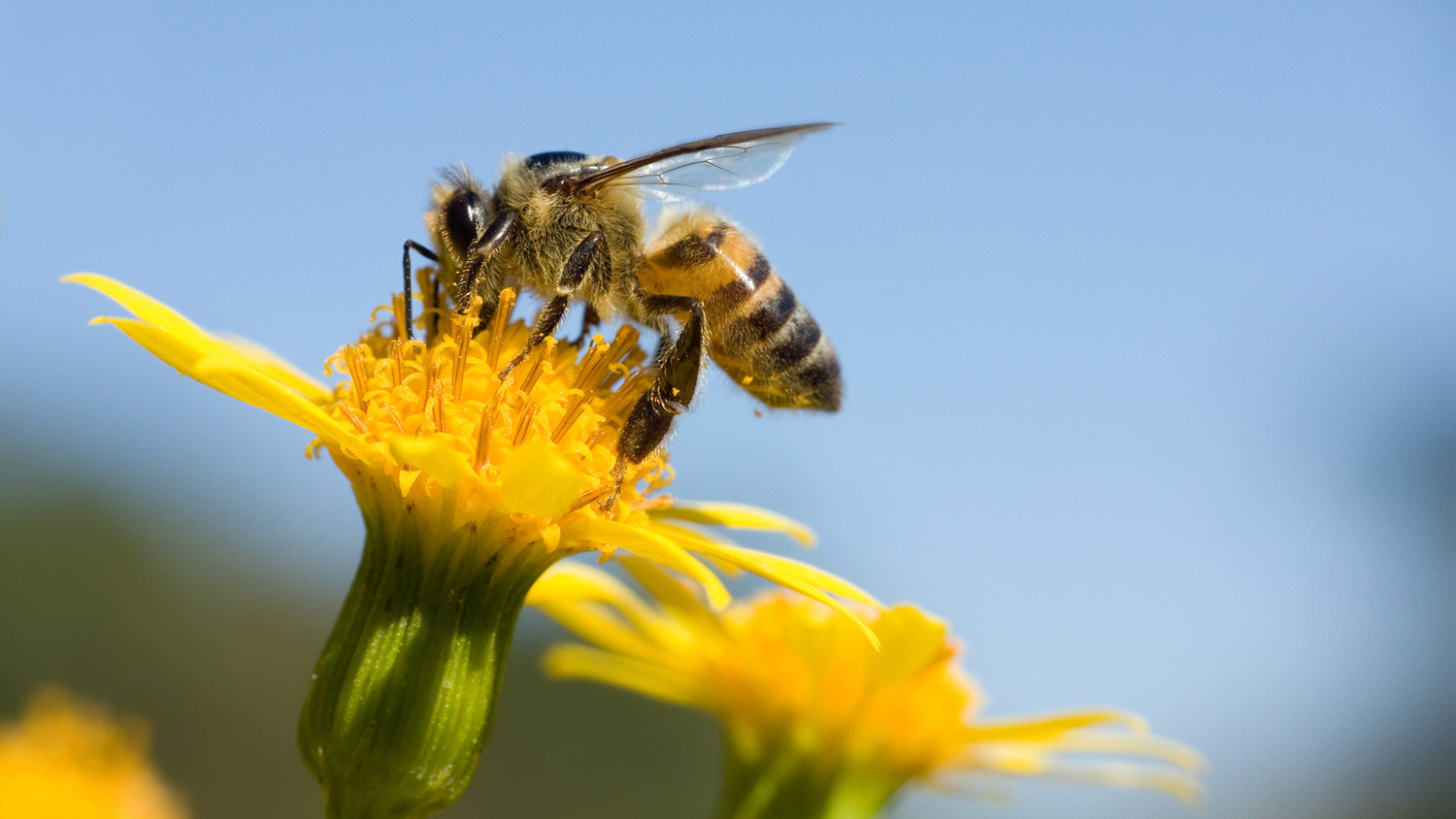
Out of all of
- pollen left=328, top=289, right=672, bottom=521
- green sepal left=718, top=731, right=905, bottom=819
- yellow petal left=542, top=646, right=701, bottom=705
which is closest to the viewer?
pollen left=328, top=289, right=672, bottom=521

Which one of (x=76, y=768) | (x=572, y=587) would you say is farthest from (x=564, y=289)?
(x=76, y=768)

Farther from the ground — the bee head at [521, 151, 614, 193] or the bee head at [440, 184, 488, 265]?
the bee head at [521, 151, 614, 193]

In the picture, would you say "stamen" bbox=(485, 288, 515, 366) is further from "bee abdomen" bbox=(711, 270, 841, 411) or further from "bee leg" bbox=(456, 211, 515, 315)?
"bee abdomen" bbox=(711, 270, 841, 411)

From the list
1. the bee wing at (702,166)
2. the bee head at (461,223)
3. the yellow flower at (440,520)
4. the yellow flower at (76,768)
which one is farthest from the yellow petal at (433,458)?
the yellow flower at (76,768)

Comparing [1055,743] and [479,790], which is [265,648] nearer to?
[479,790]

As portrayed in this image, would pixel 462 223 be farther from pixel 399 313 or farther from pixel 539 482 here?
pixel 539 482

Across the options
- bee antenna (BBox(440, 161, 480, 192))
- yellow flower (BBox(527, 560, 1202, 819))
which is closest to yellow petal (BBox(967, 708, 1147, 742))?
yellow flower (BBox(527, 560, 1202, 819))

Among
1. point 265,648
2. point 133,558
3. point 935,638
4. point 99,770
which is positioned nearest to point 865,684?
point 935,638
